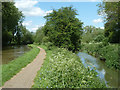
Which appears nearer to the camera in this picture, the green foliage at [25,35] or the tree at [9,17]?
the tree at [9,17]

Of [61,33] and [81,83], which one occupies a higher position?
[61,33]

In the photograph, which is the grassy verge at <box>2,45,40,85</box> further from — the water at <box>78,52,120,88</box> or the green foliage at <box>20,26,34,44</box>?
the green foliage at <box>20,26,34,44</box>

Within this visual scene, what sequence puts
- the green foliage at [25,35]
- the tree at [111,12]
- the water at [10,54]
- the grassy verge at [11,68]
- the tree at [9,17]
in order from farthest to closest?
1. the green foliage at [25,35]
2. the tree at [9,17]
3. the water at [10,54]
4. the tree at [111,12]
5. the grassy verge at [11,68]

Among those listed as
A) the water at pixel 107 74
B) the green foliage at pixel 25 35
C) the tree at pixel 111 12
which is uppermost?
the tree at pixel 111 12

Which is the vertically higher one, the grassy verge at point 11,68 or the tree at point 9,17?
the tree at point 9,17

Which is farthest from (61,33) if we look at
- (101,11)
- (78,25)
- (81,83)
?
(81,83)

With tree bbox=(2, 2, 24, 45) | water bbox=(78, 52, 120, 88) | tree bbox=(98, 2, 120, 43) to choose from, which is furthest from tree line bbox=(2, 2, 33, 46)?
water bbox=(78, 52, 120, 88)

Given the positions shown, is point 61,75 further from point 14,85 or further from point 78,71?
point 14,85

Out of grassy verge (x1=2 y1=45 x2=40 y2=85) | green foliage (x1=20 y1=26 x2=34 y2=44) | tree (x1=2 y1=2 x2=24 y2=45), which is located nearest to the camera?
grassy verge (x1=2 y1=45 x2=40 y2=85)

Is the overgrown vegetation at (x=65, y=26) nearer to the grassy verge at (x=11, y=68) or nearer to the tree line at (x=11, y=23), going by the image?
the grassy verge at (x=11, y=68)

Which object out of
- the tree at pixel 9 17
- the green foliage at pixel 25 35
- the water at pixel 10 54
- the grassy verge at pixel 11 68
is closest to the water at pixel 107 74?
the grassy verge at pixel 11 68

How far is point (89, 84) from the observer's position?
12.1 feet

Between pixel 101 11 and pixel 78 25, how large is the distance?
11.9ft

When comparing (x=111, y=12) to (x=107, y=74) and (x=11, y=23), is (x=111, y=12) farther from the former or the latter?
(x=11, y=23)
